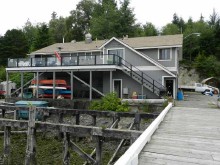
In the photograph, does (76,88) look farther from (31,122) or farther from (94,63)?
(31,122)

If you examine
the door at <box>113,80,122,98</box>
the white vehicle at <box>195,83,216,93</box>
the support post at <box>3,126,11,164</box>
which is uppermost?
the door at <box>113,80,122,98</box>

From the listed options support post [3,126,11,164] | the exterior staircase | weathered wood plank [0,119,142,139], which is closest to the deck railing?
the exterior staircase

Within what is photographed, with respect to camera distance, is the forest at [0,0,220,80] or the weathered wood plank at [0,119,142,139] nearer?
the weathered wood plank at [0,119,142,139]

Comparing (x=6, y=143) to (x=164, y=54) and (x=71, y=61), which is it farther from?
(x=164, y=54)

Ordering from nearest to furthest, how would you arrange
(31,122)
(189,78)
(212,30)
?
1. (31,122)
2. (189,78)
3. (212,30)

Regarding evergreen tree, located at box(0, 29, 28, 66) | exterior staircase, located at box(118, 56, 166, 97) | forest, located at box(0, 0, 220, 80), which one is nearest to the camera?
exterior staircase, located at box(118, 56, 166, 97)

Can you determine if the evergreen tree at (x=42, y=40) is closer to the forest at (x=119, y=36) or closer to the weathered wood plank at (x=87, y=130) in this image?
the forest at (x=119, y=36)

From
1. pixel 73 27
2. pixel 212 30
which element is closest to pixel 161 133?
pixel 212 30

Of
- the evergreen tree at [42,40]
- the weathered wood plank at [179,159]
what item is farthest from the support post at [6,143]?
the evergreen tree at [42,40]

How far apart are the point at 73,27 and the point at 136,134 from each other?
58.4m

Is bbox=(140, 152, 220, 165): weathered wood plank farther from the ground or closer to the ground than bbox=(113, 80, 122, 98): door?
closer to the ground

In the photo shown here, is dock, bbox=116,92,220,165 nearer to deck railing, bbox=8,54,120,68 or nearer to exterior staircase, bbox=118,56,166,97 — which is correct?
exterior staircase, bbox=118,56,166,97

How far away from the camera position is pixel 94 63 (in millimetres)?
21953

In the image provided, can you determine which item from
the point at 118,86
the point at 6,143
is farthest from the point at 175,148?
the point at 118,86
